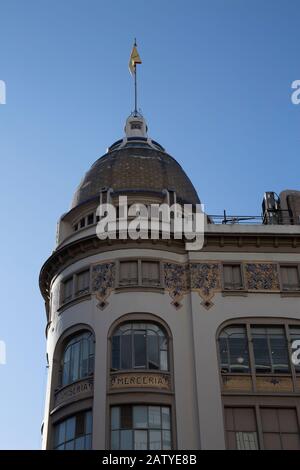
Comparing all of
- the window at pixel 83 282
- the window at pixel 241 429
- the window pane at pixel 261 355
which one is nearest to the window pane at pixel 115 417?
the window at pixel 241 429

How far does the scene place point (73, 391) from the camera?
109ft

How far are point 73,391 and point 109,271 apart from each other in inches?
246

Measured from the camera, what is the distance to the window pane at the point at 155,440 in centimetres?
3064

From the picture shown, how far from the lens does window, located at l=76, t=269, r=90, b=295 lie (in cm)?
3575

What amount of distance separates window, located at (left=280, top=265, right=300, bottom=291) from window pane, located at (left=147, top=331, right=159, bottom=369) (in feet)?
23.8

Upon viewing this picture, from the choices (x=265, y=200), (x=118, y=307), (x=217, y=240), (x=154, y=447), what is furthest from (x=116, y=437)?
(x=265, y=200)

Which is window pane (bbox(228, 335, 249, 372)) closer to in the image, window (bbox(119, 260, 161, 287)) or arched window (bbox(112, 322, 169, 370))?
arched window (bbox(112, 322, 169, 370))

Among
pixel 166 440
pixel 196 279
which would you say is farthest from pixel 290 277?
pixel 166 440

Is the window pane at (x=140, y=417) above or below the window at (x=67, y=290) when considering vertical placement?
below

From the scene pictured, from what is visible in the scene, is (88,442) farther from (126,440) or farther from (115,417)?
(126,440)

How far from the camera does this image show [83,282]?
1425 inches

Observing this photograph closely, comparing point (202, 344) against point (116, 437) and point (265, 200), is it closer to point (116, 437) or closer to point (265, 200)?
point (116, 437)

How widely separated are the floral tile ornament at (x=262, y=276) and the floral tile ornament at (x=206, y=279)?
155 cm

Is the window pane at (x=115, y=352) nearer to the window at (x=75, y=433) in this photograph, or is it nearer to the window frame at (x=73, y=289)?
the window at (x=75, y=433)
